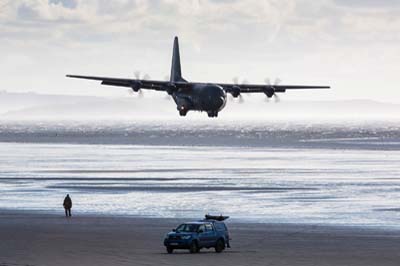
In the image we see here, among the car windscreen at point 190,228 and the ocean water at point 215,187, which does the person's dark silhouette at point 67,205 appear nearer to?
the ocean water at point 215,187

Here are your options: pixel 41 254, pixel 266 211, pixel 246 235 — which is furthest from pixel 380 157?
pixel 41 254

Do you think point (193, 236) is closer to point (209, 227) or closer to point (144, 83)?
point (209, 227)

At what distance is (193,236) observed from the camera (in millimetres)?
49531

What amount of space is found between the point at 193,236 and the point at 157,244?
228 inches

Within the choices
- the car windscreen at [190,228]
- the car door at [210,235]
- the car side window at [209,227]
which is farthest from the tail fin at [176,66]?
the car windscreen at [190,228]

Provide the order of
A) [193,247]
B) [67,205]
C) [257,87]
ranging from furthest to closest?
[257,87], [67,205], [193,247]

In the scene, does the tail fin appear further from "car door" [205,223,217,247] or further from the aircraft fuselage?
"car door" [205,223,217,247]

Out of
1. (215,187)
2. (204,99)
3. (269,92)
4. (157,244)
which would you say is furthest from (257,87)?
(157,244)

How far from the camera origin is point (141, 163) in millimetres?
147125

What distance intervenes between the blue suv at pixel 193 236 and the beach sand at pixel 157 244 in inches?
17.4

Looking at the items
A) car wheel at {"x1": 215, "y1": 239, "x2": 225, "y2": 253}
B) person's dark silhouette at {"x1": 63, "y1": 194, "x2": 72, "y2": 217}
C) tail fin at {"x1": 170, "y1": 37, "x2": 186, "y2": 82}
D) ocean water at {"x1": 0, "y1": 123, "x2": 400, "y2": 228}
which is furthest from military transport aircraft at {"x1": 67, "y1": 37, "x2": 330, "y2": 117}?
car wheel at {"x1": 215, "y1": 239, "x2": 225, "y2": 253}

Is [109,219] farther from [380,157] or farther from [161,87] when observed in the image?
[380,157]

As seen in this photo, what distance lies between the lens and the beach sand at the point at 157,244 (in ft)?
157

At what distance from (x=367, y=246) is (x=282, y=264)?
9.29 m
